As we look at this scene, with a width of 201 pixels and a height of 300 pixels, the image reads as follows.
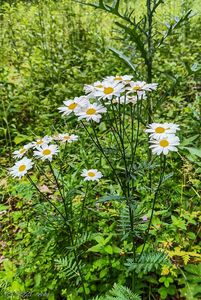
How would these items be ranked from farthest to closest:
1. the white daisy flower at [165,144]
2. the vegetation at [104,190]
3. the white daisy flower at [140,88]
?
the vegetation at [104,190], the white daisy flower at [140,88], the white daisy flower at [165,144]

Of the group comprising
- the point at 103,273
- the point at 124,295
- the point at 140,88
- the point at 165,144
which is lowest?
the point at 103,273

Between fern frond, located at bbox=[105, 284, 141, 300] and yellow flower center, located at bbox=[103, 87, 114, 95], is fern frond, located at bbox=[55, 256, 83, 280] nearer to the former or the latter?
fern frond, located at bbox=[105, 284, 141, 300]

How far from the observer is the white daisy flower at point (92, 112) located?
896 millimetres

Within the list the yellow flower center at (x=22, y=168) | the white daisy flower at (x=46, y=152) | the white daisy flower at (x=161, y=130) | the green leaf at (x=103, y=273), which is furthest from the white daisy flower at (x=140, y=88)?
the green leaf at (x=103, y=273)

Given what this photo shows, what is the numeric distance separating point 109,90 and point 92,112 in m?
0.08

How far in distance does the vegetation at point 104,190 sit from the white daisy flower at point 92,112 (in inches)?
0.8

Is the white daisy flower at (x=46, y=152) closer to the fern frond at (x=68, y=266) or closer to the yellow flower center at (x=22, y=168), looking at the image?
the yellow flower center at (x=22, y=168)

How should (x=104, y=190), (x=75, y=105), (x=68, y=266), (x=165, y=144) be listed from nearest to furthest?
(x=165, y=144), (x=75, y=105), (x=68, y=266), (x=104, y=190)

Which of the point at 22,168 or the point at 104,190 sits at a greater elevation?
the point at 22,168

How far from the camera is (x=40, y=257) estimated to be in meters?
1.41

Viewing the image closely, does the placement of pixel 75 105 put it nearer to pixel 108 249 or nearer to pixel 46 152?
pixel 46 152

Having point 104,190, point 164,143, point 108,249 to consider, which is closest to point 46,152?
point 164,143

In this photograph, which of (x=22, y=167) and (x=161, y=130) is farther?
(x=22, y=167)

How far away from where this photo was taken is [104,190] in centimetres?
170
